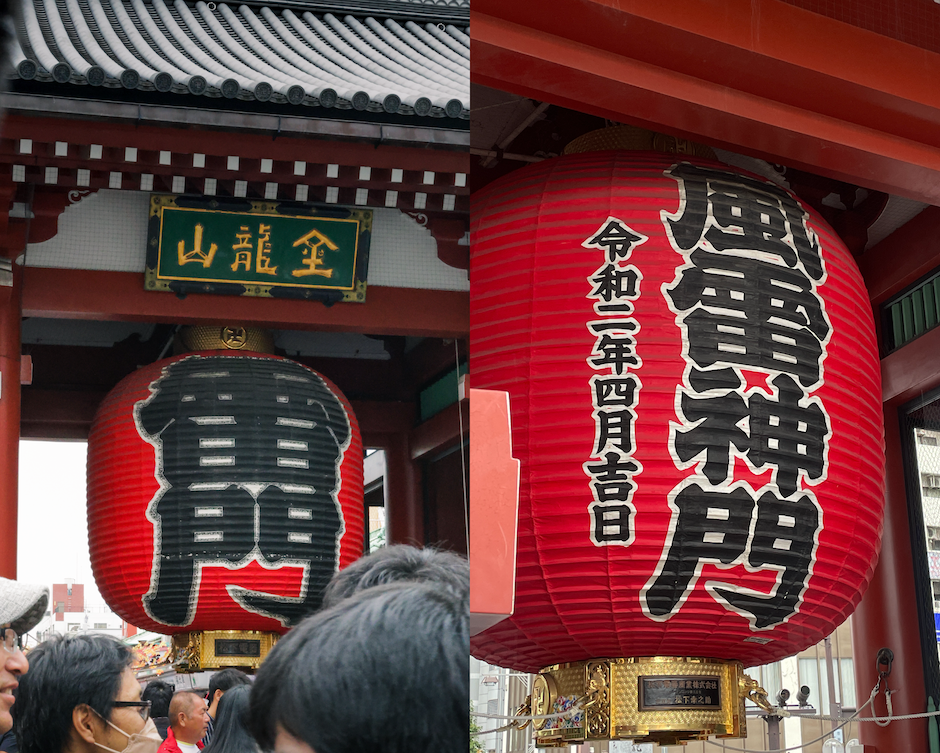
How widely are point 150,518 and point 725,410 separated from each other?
1.32 m

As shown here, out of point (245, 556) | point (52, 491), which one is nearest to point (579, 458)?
point (245, 556)

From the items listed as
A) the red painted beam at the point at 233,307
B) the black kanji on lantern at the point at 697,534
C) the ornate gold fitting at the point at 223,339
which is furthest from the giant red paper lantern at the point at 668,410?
the ornate gold fitting at the point at 223,339

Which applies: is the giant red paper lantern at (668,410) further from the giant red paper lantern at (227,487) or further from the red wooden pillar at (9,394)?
the red wooden pillar at (9,394)

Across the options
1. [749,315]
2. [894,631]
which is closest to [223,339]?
[749,315]

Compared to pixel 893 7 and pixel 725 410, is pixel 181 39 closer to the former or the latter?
pixel 725 410

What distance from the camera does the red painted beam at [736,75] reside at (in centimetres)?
211

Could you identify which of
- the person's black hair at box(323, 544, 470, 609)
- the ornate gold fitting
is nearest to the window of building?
the person's black hair at box(323, 544, 470, 609)

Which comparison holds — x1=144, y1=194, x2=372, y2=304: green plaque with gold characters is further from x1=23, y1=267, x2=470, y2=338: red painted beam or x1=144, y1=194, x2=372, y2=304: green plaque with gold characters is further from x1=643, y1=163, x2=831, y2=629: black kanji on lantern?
x1=643, y1=163, x2=831, y2=629: black kanji on lantern

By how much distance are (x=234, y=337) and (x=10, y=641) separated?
40 centimetres

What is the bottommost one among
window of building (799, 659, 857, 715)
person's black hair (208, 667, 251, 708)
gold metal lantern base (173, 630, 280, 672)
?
window of building (799, 659, 857, 715)

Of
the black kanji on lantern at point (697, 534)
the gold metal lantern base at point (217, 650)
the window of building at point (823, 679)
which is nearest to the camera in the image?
the gold metal lantern base at point (217, 650)

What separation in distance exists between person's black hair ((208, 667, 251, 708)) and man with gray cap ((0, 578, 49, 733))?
182mm

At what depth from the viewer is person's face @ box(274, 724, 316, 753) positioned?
1.03 meters

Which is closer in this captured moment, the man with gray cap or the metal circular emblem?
the man with gray cap
